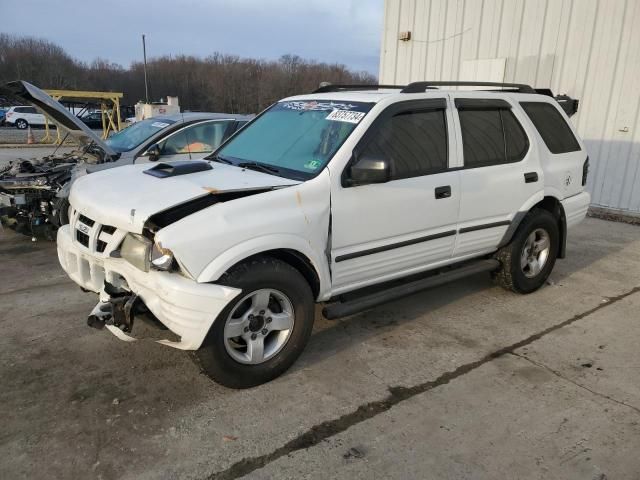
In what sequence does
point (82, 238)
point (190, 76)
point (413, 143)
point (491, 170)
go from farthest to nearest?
point (190, 76) < point (491, 170) < point (413, 143) < point (82, 238)

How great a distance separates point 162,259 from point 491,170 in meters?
2.87

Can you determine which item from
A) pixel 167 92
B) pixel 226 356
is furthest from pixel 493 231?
pixel 167 92

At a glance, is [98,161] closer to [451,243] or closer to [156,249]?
[156,249]

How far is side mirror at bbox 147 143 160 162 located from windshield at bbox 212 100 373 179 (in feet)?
7.91

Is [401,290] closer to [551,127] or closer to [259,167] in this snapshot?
[259,167]

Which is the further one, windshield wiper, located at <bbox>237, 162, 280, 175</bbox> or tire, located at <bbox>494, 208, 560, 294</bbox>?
tire, located at <bbox>494, 208, 560, 294</bbox>

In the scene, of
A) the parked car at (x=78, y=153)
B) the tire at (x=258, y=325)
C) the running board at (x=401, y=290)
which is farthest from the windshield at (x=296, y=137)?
the parked car at (x=78, y=153)

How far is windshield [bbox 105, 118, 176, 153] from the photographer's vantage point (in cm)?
686

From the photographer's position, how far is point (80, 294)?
15.7 feet

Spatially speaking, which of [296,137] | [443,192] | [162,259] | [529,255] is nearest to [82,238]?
[162,259]

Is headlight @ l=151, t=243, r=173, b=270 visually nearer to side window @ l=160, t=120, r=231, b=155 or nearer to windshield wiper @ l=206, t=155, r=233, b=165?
windshield wiper @ l=206, t=155, r=233, b=165

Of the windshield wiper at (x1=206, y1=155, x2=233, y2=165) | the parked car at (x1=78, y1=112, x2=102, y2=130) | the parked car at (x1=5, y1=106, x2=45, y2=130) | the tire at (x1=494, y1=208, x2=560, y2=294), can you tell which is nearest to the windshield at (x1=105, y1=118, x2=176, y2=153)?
the windshield wiper at (x1=206, y1=155, x2=233, y2=165)

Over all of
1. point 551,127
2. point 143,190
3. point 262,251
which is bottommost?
point 262,251

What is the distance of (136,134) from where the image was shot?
716cm
